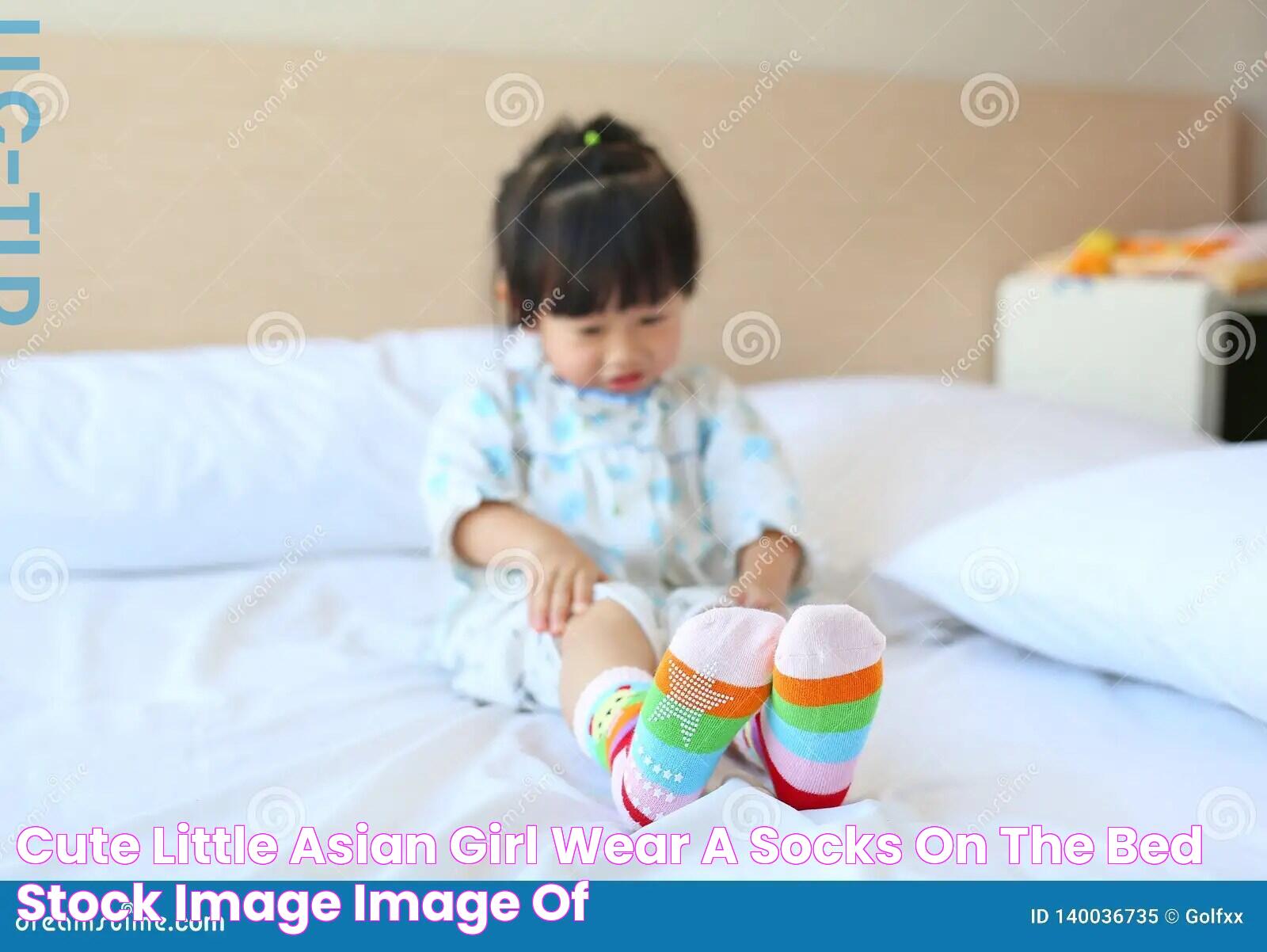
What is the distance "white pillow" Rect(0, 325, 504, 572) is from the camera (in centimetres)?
123

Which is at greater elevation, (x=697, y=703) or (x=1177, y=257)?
(x=1177, y=257)

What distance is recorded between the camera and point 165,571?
1.28m

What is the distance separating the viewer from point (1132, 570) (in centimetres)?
87

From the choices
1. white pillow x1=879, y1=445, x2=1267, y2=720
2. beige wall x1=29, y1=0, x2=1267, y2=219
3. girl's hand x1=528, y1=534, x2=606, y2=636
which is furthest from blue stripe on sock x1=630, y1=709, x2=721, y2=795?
beige wall x1=29, y1=0, x2=1267, y2=219

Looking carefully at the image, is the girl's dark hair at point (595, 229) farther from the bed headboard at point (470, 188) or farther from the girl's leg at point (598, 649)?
the bed headboard at point (470, 188)

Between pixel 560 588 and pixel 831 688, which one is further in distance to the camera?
pixel 560 588

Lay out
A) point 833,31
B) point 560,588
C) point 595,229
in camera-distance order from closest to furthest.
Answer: point 560,588 → point 595,229 → point 833,31

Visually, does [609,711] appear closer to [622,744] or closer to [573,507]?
[622,744]

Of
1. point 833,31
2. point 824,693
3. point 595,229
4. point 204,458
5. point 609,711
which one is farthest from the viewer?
point 833,31

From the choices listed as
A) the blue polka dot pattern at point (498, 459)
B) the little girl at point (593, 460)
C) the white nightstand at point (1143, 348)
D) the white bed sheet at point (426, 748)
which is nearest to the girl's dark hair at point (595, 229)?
the little girl at point (593, 460)

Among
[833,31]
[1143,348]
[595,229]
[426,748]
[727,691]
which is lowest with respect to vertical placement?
[426,748]

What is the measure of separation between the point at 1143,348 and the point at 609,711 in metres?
1.44

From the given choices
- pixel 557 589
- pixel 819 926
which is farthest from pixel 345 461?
pixel 819 926

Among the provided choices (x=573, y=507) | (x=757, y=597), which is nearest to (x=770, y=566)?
(x=757, y=597)
